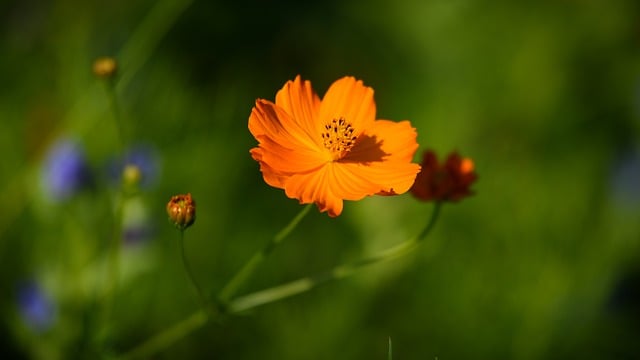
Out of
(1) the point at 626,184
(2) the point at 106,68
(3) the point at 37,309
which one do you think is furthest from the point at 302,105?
(1) the point at 626,184

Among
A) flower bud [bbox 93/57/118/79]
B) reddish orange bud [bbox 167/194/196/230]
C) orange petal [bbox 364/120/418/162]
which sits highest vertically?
flower bud [bbox 93/57/118/79]

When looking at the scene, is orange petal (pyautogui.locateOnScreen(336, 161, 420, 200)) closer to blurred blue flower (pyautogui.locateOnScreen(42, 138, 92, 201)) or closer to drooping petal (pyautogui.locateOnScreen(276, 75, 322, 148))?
drooping petal (pyautogui.locateOnScreen(276, 75, 322, 148))

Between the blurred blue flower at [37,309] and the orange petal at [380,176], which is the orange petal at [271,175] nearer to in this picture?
the orange petal at [380,176]

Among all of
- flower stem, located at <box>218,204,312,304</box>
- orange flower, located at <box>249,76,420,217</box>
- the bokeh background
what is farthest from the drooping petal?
the bokeh background

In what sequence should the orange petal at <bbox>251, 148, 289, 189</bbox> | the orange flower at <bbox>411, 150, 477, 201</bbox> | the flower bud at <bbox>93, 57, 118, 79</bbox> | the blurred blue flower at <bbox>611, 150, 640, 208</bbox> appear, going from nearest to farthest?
the orange petal at <bbox>251, 148, 289, 189</bbox>
the orange flower at <bbox>411, 150, 477, 201</bbox>
the flower bud at <bbox>93, 57, 118, 79</bbox>
the blurred blue flower at <bbox>611, 150, 640, 208</bbox>

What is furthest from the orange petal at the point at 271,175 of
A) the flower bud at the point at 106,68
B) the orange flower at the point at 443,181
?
the flower bud at the point at 106,68

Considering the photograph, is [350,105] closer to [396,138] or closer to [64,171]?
[396,138]
